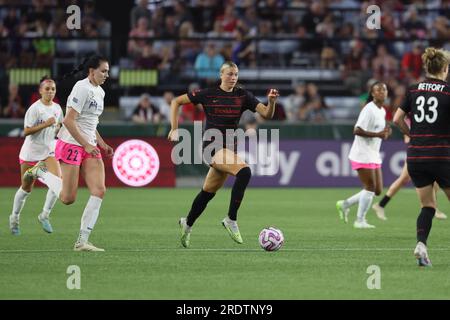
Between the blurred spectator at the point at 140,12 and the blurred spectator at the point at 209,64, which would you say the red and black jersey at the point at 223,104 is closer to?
the blurred spectator at the point at 209,64

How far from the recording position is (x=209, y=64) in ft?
93.8

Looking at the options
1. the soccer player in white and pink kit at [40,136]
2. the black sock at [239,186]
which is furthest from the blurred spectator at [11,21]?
the black sock at [239,186]

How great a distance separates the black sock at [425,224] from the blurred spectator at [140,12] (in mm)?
18815

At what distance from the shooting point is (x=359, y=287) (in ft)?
32.6

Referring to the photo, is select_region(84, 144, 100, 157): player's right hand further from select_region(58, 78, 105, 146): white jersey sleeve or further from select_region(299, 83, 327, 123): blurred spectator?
select_region(299, 83, 327, 123): blurred spectator

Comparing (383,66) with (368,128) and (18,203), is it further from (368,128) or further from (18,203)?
(18,203)

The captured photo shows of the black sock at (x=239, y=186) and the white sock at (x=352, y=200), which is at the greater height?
the black sock at (x=239, y=186)

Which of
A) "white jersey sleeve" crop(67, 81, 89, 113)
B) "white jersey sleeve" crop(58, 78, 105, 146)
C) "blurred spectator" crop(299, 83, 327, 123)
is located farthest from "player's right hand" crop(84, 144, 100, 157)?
"blurred spectator" crop(299, 83, 327, 123)

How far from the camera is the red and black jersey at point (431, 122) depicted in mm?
11320

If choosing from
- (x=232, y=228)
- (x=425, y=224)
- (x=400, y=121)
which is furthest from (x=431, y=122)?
(x=232, y=228)

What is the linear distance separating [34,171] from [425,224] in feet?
20.0

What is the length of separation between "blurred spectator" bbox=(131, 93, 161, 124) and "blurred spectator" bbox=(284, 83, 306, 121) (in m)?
3.55

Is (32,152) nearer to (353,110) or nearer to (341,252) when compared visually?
(341,252)

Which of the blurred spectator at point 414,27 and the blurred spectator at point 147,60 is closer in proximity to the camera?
the blurred spectator at point 147,60
